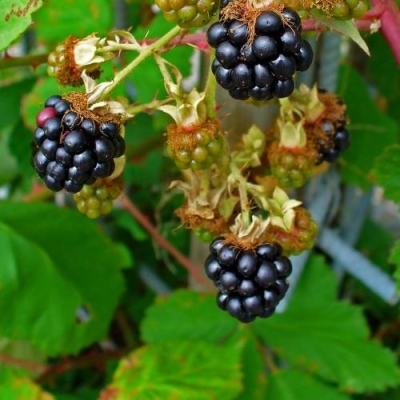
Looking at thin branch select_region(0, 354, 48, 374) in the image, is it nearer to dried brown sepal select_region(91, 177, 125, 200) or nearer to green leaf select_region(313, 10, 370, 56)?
dried brown sepal select_region(91, 177, 125, 200)

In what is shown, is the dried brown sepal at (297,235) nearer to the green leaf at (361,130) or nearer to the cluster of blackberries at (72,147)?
the cluster of blackberries at (72,147)

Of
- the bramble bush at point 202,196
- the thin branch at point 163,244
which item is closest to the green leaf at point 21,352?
the bramble bush at point 202,196

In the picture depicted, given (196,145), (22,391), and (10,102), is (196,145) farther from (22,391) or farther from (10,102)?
(10,102)

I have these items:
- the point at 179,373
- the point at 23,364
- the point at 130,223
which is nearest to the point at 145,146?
the point at 130,223

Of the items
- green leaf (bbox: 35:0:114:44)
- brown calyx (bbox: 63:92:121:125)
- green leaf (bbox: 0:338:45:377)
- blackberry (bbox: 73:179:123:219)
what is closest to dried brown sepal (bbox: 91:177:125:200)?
blackberry (bbox: 73:179:123:219)

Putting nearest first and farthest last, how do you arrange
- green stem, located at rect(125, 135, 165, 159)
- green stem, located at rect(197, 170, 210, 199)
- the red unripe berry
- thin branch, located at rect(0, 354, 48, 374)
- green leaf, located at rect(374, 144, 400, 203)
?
1. the red unripe berry
2. green stem, located at rect(197, 170, 210, 199)
3. green leaf, located at rect(374, 144, 400, 203)
4. green stem, located at rect(125, 135, 165, 159)
5. thin branch, located at rect(0, 354, 48, 374)

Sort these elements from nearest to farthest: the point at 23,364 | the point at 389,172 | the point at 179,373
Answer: the point at 389,172
the point at 179,373
the point at 23,364

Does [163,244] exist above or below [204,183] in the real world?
below

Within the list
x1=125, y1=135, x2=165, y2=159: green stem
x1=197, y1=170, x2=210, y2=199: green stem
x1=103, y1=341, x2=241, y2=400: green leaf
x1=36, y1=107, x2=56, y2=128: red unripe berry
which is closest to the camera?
x1=36, y1=107, x2=56, y2=128: red unripe berry
